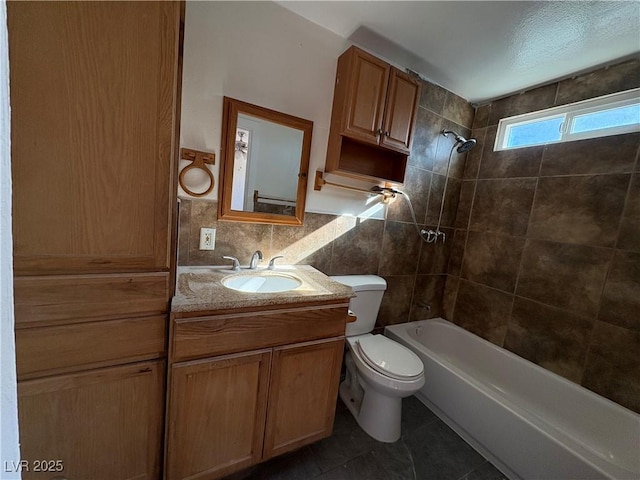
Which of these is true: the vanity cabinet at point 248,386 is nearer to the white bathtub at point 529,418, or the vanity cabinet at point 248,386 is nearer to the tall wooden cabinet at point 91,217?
the tall wooden cabinet at point 91,217

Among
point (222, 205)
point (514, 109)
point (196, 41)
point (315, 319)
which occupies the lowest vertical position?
point (315, 319)

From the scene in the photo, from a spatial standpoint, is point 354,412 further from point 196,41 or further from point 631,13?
point 631,13

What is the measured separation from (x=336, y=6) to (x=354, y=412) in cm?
239

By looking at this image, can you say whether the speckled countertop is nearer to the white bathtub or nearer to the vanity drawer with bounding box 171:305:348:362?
the vanity drawer with bounding box 171:305:348:362

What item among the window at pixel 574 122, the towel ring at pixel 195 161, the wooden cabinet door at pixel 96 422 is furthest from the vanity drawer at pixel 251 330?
the window at pixel 574 122

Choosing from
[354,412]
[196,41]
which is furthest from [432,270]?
[196,41]

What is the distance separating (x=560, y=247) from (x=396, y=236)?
105 cm

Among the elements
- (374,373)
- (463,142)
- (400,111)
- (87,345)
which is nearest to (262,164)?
(400,111)

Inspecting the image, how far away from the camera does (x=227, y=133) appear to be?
1.23 m

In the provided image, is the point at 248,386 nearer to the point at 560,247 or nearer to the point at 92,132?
the point at 92,132

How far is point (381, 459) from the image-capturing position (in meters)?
1.28

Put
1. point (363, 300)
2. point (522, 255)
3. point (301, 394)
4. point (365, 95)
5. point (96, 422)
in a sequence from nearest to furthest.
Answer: point (96, 422), point (301, 394), point (365, 95), point (363, 300), point (522, 255)

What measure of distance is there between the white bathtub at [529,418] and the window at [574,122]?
1.59 metres

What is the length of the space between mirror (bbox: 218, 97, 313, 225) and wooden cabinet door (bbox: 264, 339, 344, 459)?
74 centimetres
